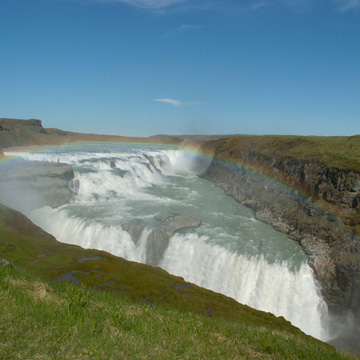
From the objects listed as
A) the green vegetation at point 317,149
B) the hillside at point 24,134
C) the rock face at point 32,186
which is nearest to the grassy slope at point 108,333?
the green vegetation at point 317,149

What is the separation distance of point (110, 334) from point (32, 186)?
26.4 metres

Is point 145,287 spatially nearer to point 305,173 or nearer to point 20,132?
point 305,173

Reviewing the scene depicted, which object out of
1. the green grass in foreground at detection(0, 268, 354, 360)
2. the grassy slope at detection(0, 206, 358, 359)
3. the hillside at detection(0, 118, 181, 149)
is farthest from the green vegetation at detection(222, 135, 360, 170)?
the hillside at detection(0, 118, 181, 149)

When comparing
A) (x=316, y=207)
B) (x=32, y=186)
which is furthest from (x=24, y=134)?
(x=316, y=207)

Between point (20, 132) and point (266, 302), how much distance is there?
8198 centimetres

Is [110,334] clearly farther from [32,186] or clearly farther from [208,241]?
[32,186]

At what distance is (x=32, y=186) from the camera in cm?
2873

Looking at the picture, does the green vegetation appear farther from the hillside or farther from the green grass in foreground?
the hillside

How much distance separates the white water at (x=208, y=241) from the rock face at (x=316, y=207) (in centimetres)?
93

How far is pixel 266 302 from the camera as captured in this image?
17250mm

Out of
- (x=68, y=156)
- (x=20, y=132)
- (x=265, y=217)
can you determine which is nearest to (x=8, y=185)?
(x=68, y=156)

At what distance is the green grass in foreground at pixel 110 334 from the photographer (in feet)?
15.4

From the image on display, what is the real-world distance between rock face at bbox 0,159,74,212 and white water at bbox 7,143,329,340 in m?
1.24

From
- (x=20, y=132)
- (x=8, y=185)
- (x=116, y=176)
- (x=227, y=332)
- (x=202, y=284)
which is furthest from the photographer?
(x=20, y=132)
